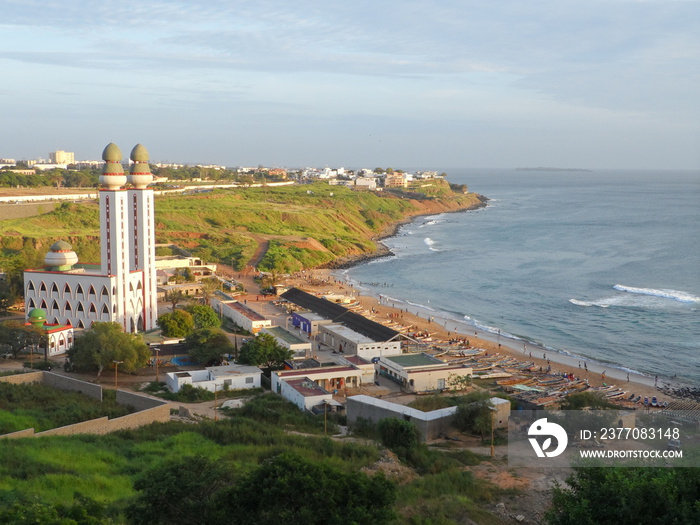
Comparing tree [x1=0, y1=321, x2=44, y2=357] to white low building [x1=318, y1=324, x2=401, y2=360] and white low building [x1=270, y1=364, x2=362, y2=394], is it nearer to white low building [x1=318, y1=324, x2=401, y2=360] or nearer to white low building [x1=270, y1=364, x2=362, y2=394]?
white low building [x1=270, y1=364, x2=362, y2=394]

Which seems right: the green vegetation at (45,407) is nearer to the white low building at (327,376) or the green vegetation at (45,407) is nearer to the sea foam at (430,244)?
the white low building at (327,376)

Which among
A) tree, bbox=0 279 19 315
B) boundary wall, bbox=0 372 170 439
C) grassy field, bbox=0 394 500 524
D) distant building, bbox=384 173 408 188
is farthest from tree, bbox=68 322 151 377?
distant building, bbox=384 173 408 188

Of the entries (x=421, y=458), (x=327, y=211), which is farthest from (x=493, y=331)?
(x=327, y=211)

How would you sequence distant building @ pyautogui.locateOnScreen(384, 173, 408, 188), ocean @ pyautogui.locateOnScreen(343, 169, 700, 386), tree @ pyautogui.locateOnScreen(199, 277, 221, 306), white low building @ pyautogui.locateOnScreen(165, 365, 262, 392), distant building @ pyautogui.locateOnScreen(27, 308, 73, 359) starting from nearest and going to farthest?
white low building @ pyautogui.locateOnScreen(165, 365, 262, 392), distant building @ pyautogui.locateOnScreen(27, 308, 73, 359), ocean @ pyautogui.locateOnScreen(343, 169, 700, 386), tree @ pyautogui.locateOnScreen(199, 277, 221, 306), distant building @ pyautogui.locateOnScreen(384, 173, 408, 188)

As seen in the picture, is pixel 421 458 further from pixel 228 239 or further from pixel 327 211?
pixel 327 211

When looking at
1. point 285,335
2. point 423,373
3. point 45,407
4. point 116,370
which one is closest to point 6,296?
point 116,370
